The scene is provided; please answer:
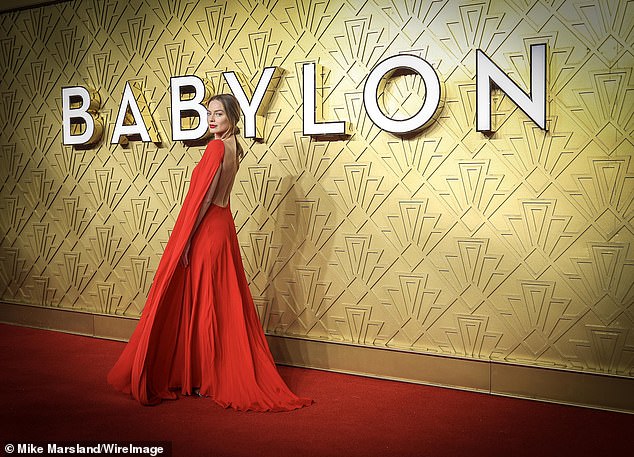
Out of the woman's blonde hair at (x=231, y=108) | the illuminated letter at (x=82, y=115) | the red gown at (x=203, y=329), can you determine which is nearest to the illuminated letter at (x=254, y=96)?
the woman's blonde hair at (x=231, y=108)

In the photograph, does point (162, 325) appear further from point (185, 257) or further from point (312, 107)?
point (312, 107)

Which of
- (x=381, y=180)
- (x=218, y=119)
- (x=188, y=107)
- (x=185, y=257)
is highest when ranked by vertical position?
(x=188, y=107)

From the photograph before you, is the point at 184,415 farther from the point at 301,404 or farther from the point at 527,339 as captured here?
the point at 527,339

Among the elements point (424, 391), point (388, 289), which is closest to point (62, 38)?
point (388, 289)

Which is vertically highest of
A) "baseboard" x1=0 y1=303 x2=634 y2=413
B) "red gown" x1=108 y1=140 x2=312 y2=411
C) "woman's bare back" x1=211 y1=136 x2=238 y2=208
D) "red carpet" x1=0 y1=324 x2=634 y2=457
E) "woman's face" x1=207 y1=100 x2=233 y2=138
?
"woman's face" x1=207 y1=100 x2=233 y2=138

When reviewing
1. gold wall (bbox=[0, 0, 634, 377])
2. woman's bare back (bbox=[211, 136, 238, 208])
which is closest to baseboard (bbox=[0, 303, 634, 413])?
gold wall (bbox=[0, 0, 634, 377])

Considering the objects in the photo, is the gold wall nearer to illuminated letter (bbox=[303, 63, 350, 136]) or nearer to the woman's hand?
illuminated letter (bbox=[303, 63, 350, 136])

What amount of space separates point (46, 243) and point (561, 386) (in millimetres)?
4284

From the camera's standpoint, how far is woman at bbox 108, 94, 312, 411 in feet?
13.7

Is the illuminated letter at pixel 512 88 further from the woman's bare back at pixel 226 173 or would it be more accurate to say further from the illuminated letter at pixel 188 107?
the illuminated letter at pixel 188 107

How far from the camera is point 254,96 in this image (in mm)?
5000

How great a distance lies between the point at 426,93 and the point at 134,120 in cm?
235

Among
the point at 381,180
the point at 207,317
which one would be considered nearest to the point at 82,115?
the point at 207,317

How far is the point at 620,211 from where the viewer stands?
157 inches
